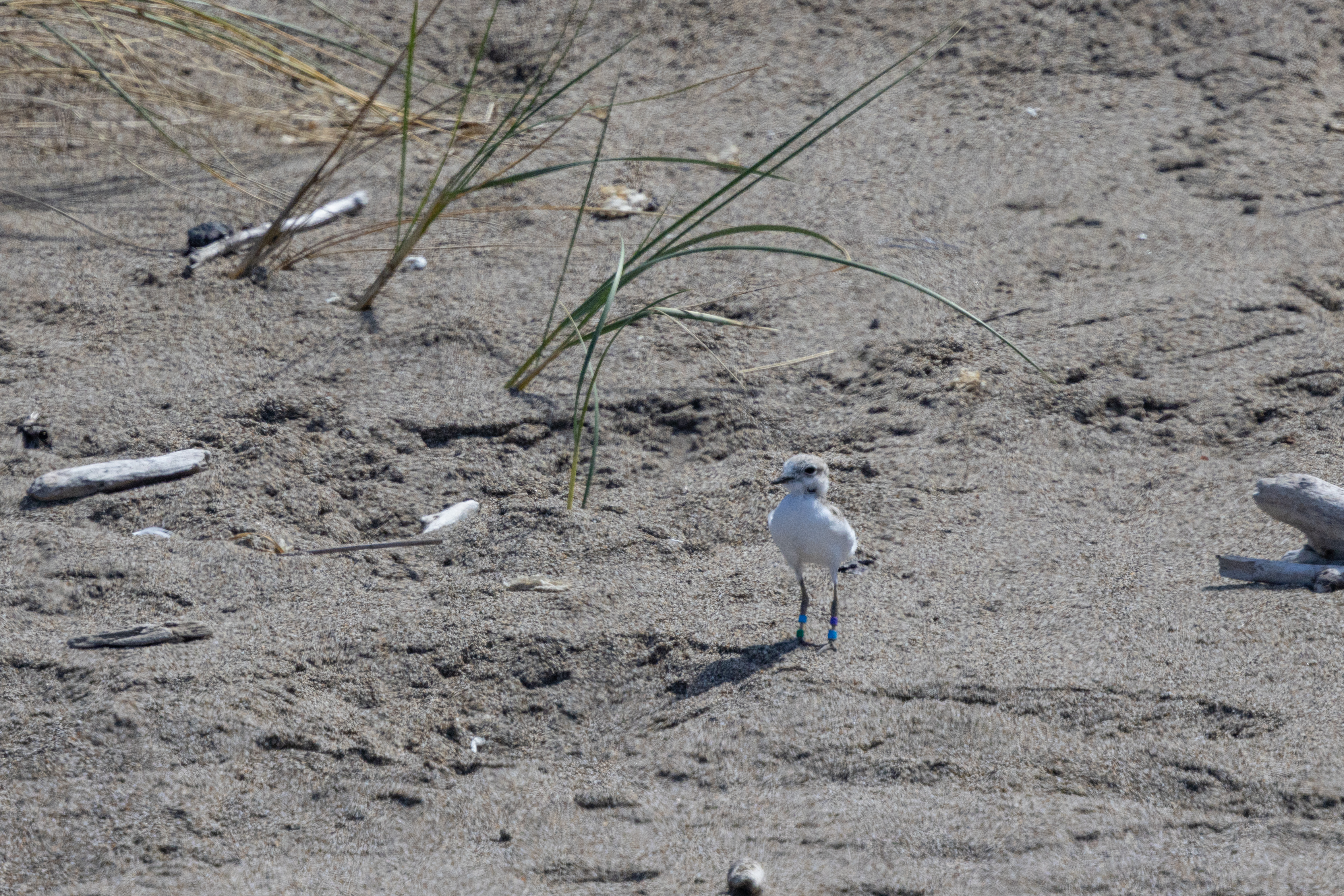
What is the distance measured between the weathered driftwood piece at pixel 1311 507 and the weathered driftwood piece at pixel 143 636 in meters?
2.48

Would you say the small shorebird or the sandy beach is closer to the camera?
the sandy beach

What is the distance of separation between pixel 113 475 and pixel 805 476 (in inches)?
77.4

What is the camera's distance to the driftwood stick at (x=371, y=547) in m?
3.13

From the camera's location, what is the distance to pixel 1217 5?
534cm

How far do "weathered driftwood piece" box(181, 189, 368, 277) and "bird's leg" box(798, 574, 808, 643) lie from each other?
2405 mm

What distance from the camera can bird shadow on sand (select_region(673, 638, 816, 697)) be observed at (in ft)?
8.69

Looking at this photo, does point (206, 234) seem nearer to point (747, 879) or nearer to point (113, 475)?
point (113, 475)

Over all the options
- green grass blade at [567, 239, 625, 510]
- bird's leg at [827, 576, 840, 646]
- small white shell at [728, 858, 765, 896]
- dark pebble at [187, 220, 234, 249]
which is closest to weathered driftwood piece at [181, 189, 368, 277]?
dark pebble at [187, 220, 234, 249]

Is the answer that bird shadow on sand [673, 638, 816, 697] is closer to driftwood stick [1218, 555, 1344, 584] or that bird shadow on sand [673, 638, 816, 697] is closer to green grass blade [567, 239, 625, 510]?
green grass blade [567, 239, 625, 510]

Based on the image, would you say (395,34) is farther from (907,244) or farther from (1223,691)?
(1223,691)

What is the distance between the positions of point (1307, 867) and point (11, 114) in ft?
17.1

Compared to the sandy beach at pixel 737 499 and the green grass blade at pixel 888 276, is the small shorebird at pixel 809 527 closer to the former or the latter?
the sandy beach at pixel 737 499

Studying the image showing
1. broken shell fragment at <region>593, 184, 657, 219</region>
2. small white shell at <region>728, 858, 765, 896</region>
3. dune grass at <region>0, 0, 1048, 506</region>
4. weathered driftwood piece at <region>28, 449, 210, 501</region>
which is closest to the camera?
small white shell at <region>728, 858, 765, 896</region>

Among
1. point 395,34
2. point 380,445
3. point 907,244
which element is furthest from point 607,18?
point 380,445
